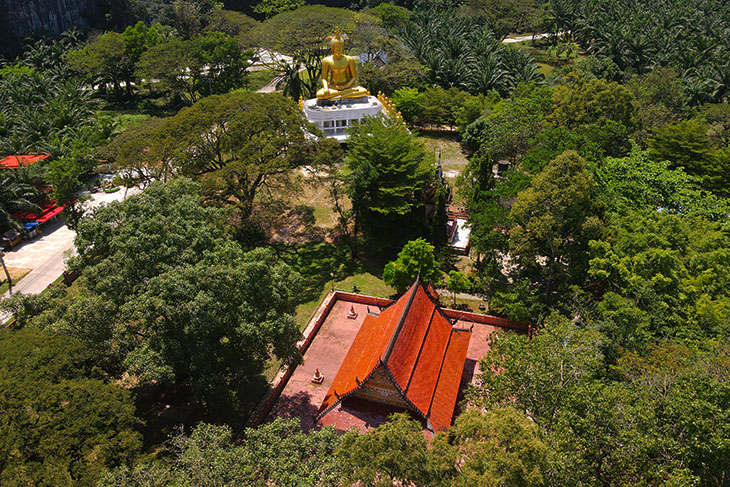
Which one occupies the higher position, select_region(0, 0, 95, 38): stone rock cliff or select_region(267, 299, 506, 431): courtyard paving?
select_region(0, 0, 95, 38): stone rock cliff

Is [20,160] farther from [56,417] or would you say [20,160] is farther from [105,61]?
[56,417]

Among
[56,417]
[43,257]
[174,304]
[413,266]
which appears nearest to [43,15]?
[43,257]

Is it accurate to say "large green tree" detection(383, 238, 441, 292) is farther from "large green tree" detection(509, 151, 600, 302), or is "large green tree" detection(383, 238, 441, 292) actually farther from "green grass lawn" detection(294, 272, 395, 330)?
"large green tree" detection(509, 151, 600, 302)

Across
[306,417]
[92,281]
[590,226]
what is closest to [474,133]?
[590,226]

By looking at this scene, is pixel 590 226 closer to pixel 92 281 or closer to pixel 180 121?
pixel 92 281

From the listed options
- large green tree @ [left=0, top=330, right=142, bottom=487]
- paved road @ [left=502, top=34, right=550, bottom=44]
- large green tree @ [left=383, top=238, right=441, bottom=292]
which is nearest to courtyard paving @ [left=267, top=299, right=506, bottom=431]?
large green tree @ [left=383, top=238, right=441, bottom=292]
